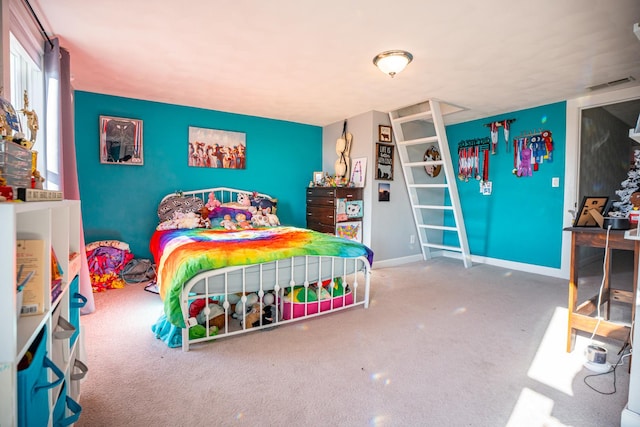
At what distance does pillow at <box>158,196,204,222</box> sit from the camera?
382 centimetres

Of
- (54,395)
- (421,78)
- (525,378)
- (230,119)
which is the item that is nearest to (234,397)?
(54,395)

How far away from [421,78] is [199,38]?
2.02 metres

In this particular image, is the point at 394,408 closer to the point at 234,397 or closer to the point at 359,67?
the point at 234,397

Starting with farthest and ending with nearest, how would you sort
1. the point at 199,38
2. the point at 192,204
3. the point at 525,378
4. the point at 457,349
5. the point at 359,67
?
the point at 192,204, the point at 359,67, the point at 199,38, the point at 457,349, the point at 525,378

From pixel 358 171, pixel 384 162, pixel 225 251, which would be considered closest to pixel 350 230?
pixel 358 171

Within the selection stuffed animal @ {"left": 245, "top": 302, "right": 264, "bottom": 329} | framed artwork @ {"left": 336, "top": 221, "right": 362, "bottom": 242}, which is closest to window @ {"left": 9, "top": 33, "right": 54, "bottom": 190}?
stuffed animal @ {"left": 245, "top": 302, "right": 264, "bottom": 329}

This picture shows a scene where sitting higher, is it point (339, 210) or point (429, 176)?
point (429, 176)

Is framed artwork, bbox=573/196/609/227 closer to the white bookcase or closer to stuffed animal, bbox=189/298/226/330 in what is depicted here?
stuffed animal, bbox=189/298/226/330

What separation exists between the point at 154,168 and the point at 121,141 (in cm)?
46

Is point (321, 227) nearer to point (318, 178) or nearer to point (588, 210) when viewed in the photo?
point (318, 178)

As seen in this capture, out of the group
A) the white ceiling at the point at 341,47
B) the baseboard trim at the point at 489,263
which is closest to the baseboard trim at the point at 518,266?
the baseboard trim at the point at 489,263

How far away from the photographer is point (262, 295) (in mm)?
2295

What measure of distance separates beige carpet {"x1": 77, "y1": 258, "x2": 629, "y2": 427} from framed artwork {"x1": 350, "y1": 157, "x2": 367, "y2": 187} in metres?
2.02

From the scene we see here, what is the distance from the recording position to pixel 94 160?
12.1 feet
